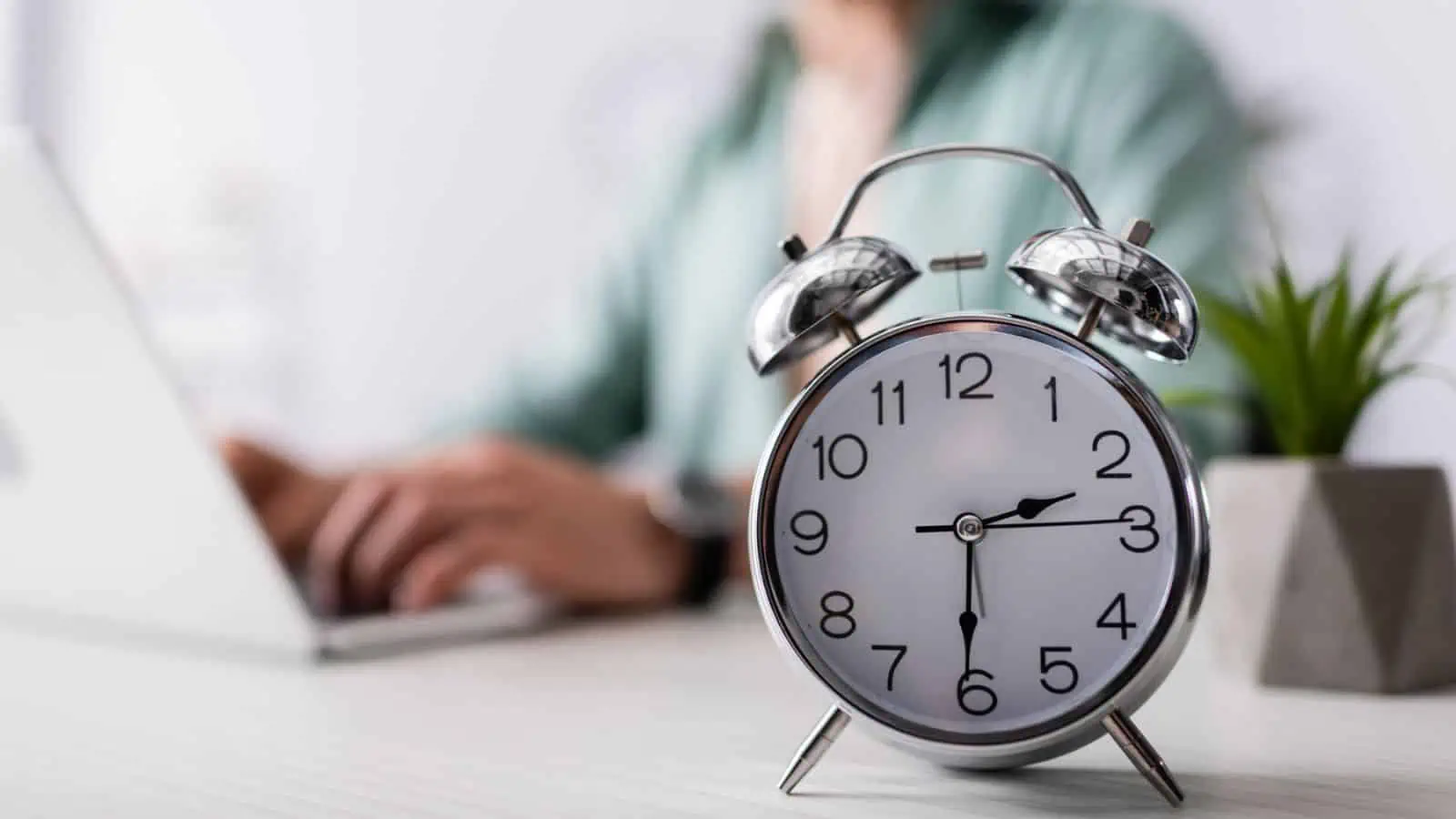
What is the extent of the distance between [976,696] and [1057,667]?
3 cm

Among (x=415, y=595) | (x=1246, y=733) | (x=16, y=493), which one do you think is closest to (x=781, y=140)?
(x=415, y=595)

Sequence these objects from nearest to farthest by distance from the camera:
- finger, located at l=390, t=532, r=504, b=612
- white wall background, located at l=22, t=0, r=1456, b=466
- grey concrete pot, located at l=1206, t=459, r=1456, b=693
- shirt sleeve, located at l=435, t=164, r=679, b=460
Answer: grey concrete pot, located at l=1206, t=459, r=1456, b=693, finger, located at l=390, t=532, r=504, b=612, shirt sleeve, located at l=435, t=164, r=679, b=460, white wall background, located at l=22, t=0, r=1456, b=466

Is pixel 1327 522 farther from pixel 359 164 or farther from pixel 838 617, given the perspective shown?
pixel 359 164

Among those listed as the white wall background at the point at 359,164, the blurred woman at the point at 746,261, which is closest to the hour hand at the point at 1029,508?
the blurred woman at the point at 746,261

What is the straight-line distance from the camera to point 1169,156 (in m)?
1.36

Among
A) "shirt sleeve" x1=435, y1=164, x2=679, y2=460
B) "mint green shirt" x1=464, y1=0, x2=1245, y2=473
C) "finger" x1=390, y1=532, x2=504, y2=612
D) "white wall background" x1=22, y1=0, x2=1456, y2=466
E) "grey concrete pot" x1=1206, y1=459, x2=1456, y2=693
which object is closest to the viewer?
"grey concrete pot" x1=1206, y1=459, x2=1456, y2=693

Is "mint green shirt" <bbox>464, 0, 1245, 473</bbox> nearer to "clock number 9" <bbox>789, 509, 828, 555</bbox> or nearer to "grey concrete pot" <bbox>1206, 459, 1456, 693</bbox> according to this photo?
"grey concrete pot" <bbox>1206, 459, 1456, 693</bbox>

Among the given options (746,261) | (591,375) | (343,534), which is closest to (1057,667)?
(343,534)

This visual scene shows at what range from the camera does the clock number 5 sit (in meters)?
0.48

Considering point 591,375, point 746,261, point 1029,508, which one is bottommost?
point 591,375

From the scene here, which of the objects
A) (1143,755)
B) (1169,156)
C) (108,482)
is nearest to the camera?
(1143,755)

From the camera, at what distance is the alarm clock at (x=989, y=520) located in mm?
466

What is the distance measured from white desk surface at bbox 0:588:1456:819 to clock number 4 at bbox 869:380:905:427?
146 mm

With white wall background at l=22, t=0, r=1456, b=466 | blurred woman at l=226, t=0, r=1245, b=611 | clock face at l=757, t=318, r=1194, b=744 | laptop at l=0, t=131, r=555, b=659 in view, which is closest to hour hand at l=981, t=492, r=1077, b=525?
clock face at l=757, t=318, r=1194, b=744
